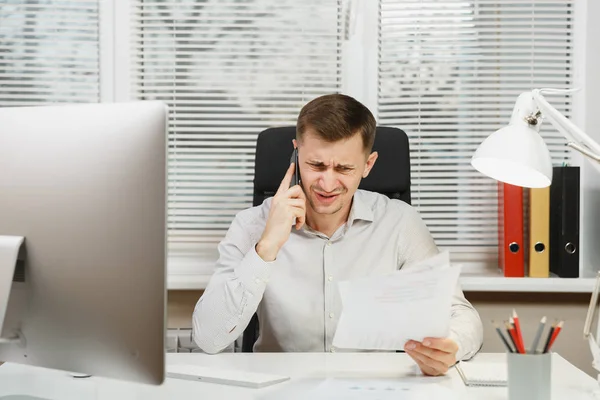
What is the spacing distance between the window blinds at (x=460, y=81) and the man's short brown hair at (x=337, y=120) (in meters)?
0.67

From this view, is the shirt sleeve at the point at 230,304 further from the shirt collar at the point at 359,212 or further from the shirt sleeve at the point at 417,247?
the shirt sleeve at the point at 417,247

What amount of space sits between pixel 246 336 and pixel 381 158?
63 cm

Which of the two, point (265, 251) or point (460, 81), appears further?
point (460, 81)

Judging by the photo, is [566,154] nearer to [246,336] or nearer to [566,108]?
[566,108]

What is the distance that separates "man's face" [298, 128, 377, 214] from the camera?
1.81 metres

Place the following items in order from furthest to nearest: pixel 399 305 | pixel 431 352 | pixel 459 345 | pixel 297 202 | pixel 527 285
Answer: pixel 527 285 → pixel 297 202 → pixel 459 345 → pixel 431 352 → pixel 399 305

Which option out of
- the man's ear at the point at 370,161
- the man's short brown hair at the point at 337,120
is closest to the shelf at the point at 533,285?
the man's ear at the point at 370,161

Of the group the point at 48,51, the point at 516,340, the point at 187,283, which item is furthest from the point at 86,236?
the point at 48,51

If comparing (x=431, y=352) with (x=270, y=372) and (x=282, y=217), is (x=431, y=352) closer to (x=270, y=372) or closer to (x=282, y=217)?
Result: (x=270, y=372)

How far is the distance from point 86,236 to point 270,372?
0.59m

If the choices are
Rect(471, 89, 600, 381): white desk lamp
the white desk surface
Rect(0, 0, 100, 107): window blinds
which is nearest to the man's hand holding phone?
the white desk surface

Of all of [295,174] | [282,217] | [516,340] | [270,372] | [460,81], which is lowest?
[270,372]

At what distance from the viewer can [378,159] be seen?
2012 mm

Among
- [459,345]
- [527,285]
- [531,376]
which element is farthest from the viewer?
[527,285]
